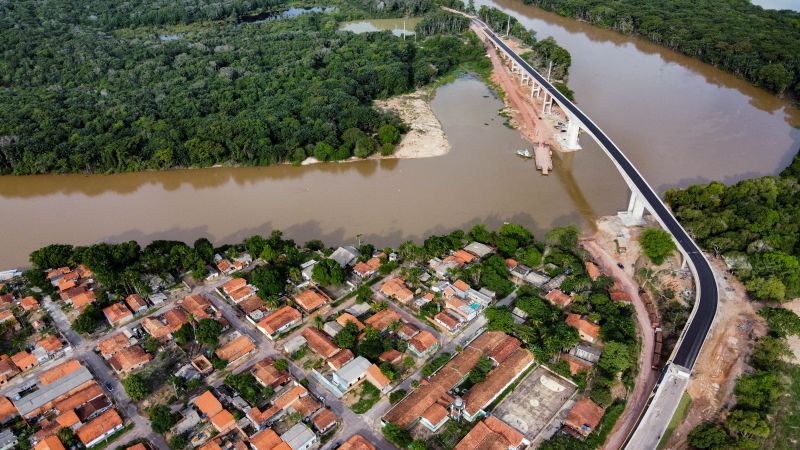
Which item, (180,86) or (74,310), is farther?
(180,86)

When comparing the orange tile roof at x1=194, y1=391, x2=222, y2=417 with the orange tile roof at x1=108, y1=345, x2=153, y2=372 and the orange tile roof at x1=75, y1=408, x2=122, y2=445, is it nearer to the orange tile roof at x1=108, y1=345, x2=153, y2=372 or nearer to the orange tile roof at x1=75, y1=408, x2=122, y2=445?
the orange tile roof at x1=75, y1=408, x2=122, y2=445

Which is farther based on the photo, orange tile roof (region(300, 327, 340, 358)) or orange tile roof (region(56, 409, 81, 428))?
orange tile roof (region(300, 327, 340, 358))

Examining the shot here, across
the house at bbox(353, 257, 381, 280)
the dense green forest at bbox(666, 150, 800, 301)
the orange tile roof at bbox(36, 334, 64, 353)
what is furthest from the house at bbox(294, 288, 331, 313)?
the dense green forest at bbox(666, 150, 800, 301)

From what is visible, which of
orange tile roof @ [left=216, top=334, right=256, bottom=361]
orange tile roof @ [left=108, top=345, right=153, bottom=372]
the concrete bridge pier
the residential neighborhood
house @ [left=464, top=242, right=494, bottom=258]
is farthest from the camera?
the concrete bridge pier

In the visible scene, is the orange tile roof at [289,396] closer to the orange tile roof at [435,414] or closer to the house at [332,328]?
the house at [332,328]

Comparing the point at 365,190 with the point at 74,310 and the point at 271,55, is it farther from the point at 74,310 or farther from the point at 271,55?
the point at 271,55

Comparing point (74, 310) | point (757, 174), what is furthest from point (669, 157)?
point (74, 310)
